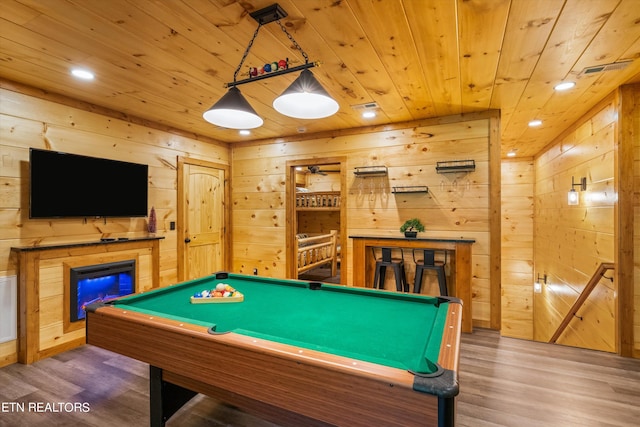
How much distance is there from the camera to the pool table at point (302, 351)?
41.7 inches

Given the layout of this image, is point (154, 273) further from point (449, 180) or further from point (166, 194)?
point (449, 180)

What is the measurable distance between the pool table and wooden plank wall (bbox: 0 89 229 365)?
178cm

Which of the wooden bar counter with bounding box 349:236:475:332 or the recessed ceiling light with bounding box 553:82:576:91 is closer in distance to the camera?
the recessed ceiling light with bounding box 553:82:576:91

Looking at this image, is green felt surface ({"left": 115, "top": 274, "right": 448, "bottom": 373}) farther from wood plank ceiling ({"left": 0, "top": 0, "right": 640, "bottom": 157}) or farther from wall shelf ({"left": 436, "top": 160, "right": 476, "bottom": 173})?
wall shelf ({"left": 436, "top": 160, "right": 476, "bottom": 173})

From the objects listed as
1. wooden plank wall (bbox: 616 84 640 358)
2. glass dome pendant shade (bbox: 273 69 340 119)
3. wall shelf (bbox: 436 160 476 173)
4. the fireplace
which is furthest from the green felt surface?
wooden plank wall (bbox: 616 84 640 358)

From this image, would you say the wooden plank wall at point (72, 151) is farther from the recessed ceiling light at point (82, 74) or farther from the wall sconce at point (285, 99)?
the wall sconce at point (285, 99)

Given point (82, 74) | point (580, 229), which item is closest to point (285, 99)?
point (82, 74)

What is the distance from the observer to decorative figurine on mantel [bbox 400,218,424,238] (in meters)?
3.75

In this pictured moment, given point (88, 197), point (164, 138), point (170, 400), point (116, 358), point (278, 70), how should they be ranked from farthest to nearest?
point (164, 138), point (88, 197), point (116, 358), point (278, 70), point (170, 400)

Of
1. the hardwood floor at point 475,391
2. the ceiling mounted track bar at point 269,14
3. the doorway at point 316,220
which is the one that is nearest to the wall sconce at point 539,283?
the hardwood floor at point 475,391

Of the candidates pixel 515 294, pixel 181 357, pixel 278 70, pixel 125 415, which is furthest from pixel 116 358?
pixel 515 294

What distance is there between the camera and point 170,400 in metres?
1.80

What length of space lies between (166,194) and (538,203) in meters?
6.51

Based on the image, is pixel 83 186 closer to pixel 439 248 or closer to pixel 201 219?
pixel 201 219
